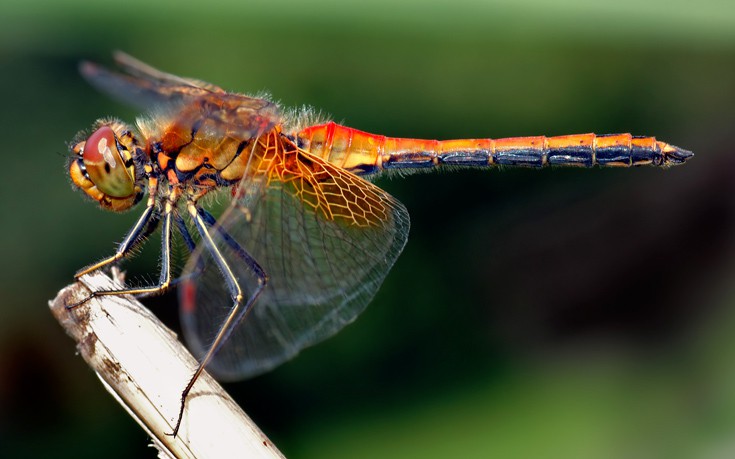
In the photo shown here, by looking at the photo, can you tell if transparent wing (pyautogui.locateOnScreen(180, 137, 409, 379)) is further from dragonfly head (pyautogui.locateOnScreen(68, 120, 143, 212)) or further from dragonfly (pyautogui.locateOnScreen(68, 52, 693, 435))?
dragonfly head (pyautogui.locateOnScreen(68, 120, 143, 212))

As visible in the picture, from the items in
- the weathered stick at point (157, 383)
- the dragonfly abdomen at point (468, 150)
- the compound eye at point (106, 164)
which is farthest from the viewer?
the dragonfly abdomen at point (468, 150)

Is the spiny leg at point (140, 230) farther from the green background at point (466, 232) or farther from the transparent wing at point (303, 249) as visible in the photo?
the green background at point (466, 232)

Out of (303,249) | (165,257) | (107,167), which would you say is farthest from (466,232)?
(107,167)

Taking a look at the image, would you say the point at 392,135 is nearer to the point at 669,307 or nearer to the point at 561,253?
the point at 561,253

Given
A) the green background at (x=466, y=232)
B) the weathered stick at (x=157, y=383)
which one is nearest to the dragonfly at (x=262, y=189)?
the green background at (x=466, y=232)

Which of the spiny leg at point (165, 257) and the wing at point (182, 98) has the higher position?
the wing at point (182, 98)

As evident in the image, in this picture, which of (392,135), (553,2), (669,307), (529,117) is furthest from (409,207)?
(669,307)

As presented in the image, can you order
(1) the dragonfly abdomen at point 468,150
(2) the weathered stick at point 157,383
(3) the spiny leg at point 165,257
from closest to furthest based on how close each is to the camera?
(2) the weathered stick at point 157,383 < (3) the spiny leg at point 165,257 < (1) the dragonfly abdomen at point 468,150

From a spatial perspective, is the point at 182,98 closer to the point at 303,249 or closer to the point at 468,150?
the point at 303,249
